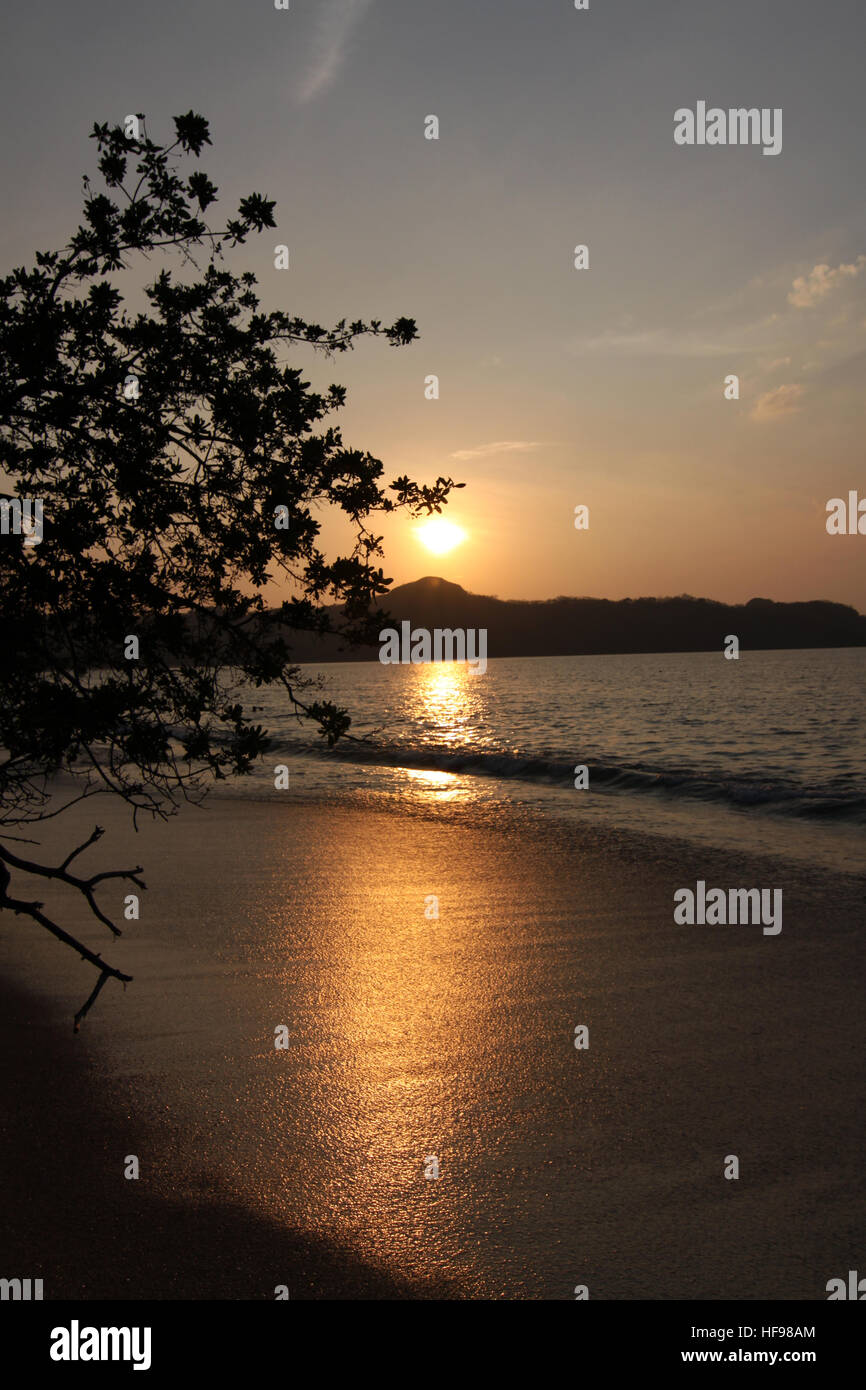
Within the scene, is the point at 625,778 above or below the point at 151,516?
below

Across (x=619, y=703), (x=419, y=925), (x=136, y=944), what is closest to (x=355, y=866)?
(x=419, y=925)

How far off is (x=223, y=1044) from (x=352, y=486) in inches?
141

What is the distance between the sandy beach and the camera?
3.74 meters

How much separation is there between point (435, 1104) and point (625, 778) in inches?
735

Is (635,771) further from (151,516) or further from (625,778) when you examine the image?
(151,516)

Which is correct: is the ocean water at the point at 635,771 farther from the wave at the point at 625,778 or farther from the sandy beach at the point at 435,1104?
the sandy beach at the point at 435,1104

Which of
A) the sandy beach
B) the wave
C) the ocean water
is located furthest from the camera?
the wave

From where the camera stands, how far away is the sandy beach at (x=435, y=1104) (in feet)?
12.3

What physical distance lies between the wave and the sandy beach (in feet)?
20.1

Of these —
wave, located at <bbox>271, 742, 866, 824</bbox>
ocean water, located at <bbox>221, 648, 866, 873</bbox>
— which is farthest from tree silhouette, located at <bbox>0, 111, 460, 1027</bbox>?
wave, located at <bbox>271, 742, 866, 824</bbox>

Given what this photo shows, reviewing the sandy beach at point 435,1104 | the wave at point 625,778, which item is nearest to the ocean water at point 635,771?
the wave at point 625,778

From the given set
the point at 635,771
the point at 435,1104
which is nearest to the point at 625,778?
the point at 635,771

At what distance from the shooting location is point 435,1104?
5102 mm

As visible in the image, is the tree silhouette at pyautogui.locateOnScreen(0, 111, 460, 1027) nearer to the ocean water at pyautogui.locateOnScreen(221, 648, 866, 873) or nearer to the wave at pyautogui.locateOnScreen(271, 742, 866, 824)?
the ocean water at pyautogui.locateOnScreen(221, 648, 866, 873)
